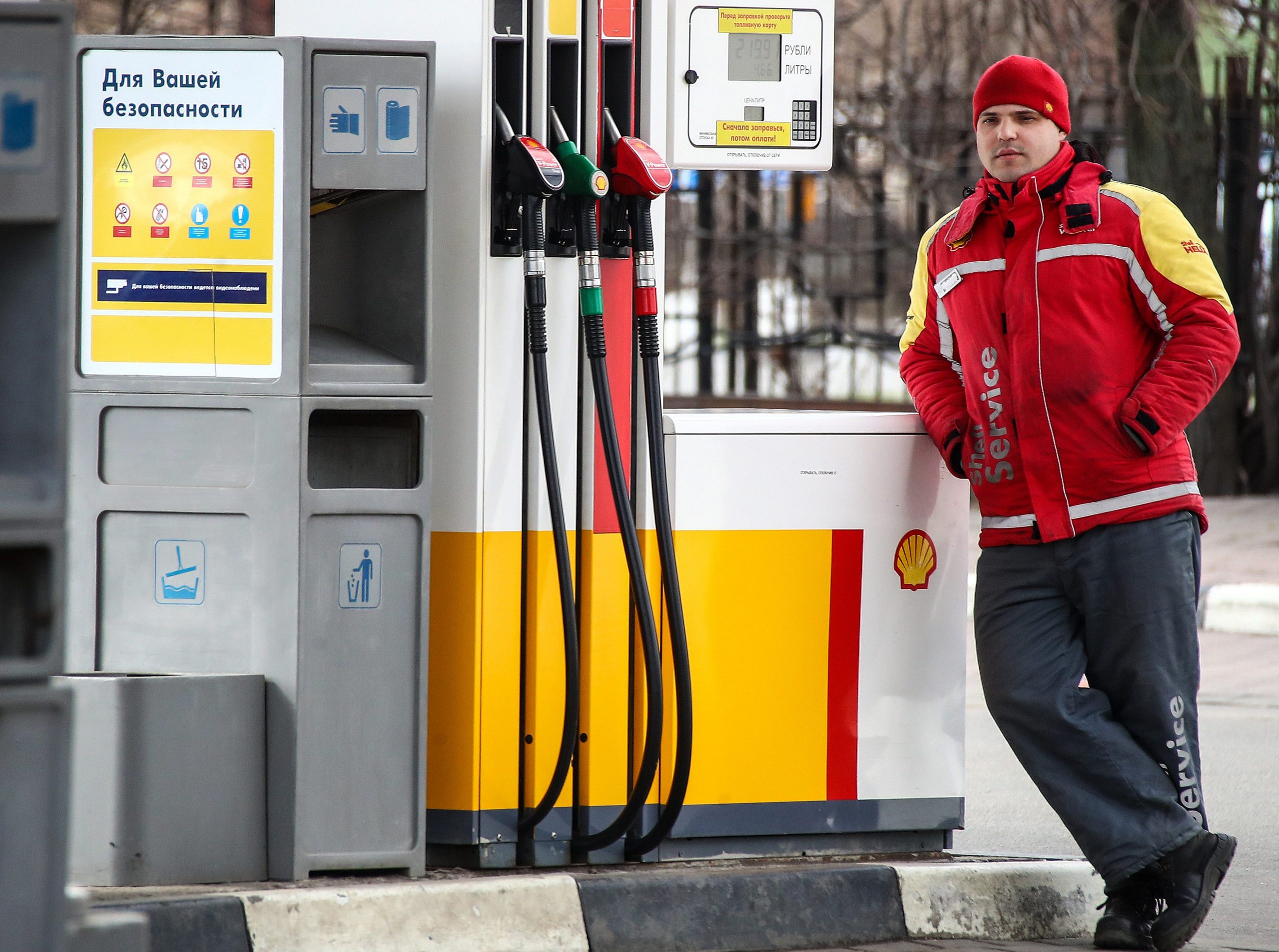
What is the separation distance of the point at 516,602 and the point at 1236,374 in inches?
439

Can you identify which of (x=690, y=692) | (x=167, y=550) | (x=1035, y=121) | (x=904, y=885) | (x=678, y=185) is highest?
(x=678, y=185)

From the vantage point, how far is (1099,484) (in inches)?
151

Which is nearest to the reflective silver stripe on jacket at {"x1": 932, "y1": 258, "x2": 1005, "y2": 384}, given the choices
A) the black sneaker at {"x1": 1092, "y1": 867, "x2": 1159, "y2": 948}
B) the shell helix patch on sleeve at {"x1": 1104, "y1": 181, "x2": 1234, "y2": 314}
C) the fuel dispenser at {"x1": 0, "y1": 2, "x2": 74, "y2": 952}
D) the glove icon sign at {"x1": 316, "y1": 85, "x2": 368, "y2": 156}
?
the shell helix patch on sleeve at {"x1": 1104, "y1": 181, "x2": 1234, "y2": 314}

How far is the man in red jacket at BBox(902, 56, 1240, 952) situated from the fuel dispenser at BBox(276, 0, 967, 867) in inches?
11.2

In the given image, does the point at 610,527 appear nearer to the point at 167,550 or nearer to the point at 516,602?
the point at 516,602

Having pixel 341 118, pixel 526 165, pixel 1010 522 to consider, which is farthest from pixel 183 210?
pixel 1010 522

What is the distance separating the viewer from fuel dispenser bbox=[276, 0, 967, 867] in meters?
3.78

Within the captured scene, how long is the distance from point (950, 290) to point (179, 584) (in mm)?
1808

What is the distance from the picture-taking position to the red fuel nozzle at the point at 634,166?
376cm

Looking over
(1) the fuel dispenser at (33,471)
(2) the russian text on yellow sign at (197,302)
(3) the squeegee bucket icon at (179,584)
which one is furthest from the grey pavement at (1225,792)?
(1) the fuel dispenser at (33,471)

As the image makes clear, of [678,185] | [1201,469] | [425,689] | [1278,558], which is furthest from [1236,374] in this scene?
[425,689]

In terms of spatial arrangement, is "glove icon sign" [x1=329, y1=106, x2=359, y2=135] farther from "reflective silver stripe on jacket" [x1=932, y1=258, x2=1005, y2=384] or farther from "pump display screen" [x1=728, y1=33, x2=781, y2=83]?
"reflective silver stripe on jacket" [x1=932, y1=258, x2=1005, y2=384]

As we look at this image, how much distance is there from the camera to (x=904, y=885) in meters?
3.90

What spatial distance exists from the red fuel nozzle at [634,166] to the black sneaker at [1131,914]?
178cm
